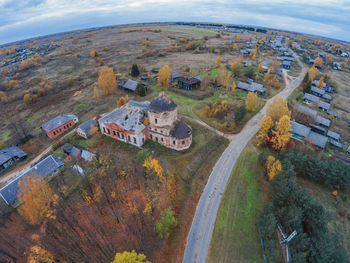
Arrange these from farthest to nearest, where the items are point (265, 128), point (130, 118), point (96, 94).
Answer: point (96, 94) < point (130, 118) < point (265, 128)

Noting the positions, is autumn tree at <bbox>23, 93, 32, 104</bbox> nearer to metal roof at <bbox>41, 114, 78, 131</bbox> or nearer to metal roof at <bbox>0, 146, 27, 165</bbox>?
metal roof at <bbox>41, 114, 78, 131</bbox>

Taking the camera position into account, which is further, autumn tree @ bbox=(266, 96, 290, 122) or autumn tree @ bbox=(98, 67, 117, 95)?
autumn tree @ bbox=(98, 67, 117, 95)

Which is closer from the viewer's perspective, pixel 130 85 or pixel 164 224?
pixel 164 224

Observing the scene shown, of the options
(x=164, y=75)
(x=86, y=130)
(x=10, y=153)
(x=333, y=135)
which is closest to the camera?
(x=10, y=153)

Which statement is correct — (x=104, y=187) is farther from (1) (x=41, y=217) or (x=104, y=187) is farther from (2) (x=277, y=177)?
(2) (x=277, y=177)

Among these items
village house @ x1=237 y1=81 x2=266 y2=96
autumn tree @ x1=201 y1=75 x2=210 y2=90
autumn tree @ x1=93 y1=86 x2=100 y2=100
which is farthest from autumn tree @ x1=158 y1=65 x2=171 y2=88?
village house @ x1=237 y1=81 x2=266 y2=96

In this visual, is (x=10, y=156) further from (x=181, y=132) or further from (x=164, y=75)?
(x=164, y=75)

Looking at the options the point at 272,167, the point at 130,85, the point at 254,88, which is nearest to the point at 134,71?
the point at 130,85
